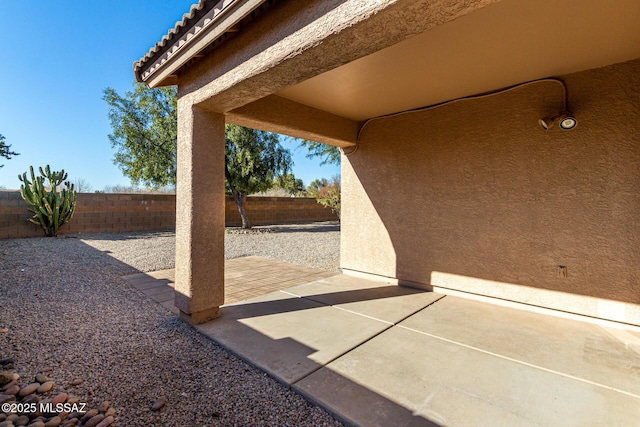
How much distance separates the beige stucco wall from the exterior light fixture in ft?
0.39

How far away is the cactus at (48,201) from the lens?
37.4 feet

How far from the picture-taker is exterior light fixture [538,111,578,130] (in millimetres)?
3936

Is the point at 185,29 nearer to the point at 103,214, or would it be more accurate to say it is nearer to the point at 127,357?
the point at 127,357

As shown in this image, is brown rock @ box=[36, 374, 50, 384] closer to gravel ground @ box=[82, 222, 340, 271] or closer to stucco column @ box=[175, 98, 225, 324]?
stucco column @ box=[175, 98, 225, 324]

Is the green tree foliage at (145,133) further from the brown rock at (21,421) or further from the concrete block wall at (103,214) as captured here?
the brown rock at (21,421)

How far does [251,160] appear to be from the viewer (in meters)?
14.4

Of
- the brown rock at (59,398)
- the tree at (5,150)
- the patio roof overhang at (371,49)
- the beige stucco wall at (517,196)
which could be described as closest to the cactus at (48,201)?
the tree at (5,150)

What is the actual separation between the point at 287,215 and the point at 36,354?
718 inches

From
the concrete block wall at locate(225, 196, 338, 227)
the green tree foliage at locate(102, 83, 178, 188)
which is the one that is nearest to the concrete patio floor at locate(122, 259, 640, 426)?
the green tree foliage at locate(102, 83, 178, 188)

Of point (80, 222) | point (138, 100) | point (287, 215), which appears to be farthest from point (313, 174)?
point (80, 222)

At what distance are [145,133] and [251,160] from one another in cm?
597

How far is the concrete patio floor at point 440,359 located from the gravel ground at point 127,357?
0.82 feet

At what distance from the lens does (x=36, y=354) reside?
306 cm

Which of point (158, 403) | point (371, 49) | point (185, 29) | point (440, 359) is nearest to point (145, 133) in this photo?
point (185, 29)
